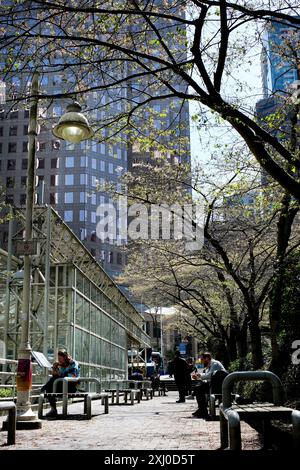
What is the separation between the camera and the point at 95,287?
2316 cm

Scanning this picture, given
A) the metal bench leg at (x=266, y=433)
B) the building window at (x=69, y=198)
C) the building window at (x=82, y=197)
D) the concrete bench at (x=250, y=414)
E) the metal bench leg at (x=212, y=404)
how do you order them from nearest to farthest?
1. the concrete bench at (x=250, y=414)
2. the metal bench leg at (x=266, y=433)
3. the metal bench leg at (x=212, y=404)
4. the building window at (x=82, y=197)
5. the building window at (x=69, y=198)

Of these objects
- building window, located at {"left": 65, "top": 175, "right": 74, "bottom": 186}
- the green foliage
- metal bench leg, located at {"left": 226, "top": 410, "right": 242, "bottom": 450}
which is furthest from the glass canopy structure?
building window, located at {"left": 65, "top": 175, "right": 74, "bottom": 186}

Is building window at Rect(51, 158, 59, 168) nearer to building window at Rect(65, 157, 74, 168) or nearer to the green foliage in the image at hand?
building window at Rect(65, 157, 74, 168)

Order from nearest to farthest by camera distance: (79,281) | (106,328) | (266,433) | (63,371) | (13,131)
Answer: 1. (266,433)
2. (63,371)
3. (79,281)
4. (106,328)
5. (13,131)

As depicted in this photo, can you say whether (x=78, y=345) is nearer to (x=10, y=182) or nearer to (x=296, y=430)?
(x=10, y=182)

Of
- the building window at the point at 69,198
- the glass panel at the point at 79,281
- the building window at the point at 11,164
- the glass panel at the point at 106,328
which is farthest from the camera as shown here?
the building window at the point at 69,198

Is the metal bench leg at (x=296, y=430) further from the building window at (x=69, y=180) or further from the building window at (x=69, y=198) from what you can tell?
the building window at (x=69, y=180)

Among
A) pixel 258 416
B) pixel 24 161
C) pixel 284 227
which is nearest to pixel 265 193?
pixel 284 227

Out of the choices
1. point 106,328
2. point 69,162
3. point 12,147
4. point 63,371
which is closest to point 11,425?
point 63,371

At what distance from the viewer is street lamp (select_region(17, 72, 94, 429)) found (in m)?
8.71

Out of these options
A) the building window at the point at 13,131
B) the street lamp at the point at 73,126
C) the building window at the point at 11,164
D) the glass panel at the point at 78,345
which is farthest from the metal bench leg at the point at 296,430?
the building window at the point at 13,131

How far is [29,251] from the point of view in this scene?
9305mm

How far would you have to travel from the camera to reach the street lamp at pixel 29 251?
871cm

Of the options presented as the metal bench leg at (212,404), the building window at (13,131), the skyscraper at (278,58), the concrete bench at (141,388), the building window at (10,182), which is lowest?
the concrete bench at (141,388)
